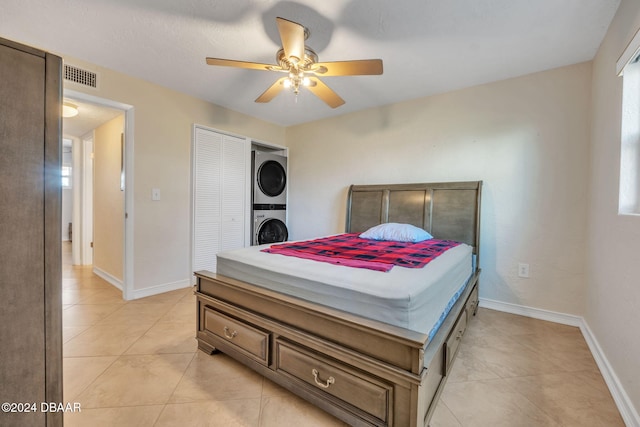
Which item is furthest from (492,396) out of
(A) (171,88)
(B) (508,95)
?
(A) (171,88)

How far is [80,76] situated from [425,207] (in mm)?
3635

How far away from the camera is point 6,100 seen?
63 cm

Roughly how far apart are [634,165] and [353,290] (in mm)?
1845

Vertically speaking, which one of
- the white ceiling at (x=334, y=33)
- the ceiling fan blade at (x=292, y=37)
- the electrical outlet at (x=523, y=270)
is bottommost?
the electrical outlet at (x=523, y=270)

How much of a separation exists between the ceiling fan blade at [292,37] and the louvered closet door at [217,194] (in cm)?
206

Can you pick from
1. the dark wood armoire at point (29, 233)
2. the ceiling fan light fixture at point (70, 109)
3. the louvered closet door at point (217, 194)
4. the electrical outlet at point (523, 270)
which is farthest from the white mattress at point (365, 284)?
the ceiling fan light fixture at point (70, 109)

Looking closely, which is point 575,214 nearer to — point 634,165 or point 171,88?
point 634,165

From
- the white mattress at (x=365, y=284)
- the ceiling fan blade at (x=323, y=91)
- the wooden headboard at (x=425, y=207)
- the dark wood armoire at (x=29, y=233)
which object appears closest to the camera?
the dark wood armoire at (x=29, y=233)

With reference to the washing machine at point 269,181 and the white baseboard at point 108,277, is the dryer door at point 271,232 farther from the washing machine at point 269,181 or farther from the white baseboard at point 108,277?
the white baseboard at point 108,277

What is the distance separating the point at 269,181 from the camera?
4230mm

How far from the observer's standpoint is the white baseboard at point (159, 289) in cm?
285

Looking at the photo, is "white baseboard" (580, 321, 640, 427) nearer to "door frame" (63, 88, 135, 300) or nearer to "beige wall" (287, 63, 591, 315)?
"beige wall" (287, 63, 591, 315)

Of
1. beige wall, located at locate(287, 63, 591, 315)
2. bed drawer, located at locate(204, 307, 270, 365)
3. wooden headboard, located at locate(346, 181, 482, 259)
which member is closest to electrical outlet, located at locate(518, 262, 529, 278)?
beige wall, located at locate(287, 63, 591, 315)

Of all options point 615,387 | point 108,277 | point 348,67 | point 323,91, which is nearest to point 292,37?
point 348,67
